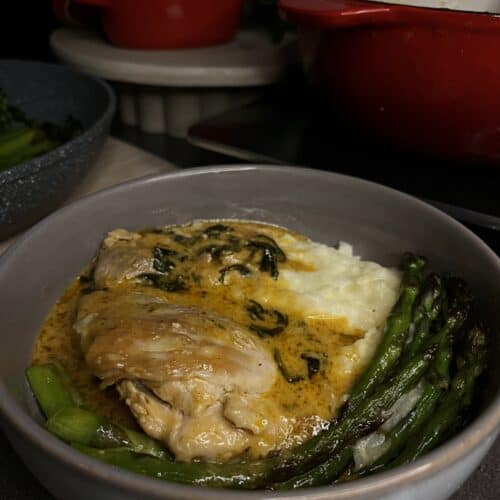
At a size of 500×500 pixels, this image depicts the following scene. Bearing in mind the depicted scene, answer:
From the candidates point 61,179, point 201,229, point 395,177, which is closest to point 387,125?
point 395,177

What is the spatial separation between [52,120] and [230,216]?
0.76 meters

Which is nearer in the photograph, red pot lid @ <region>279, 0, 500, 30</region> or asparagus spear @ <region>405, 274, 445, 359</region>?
asparagus spear @ <region>405, 274, 445, 359</region>

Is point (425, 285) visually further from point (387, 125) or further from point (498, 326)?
point (387, 125)

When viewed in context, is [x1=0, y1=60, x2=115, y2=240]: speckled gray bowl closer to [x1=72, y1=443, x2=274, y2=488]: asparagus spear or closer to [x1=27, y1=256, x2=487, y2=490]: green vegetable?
[x1=27, y1=256, x2=487, y2=490]: green vegetable

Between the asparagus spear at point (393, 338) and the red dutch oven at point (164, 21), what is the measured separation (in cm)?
118

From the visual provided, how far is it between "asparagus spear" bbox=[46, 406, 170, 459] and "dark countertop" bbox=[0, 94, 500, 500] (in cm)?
12

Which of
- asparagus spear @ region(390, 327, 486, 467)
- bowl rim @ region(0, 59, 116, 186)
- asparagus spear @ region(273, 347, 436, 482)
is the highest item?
bowl rim @ region(0, 59, 116, 186)

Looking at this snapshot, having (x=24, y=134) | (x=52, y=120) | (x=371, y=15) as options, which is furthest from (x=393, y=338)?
(x=52, y=120)

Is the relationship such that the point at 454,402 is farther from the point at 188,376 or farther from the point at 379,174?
the point at 379,174

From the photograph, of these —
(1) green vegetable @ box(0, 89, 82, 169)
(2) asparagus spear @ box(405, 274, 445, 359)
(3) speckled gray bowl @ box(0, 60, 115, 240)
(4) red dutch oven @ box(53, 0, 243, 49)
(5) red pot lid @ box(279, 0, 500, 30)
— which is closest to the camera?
(2) asparagus spear @ box(405, 274, 445, 359)

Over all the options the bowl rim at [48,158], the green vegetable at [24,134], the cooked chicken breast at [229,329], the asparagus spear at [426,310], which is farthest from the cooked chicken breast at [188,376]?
the green vegetable at [24,134]

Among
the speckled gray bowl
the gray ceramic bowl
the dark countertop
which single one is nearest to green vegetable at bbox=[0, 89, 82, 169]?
the speckled gray bowl

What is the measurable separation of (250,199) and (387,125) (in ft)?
1.14

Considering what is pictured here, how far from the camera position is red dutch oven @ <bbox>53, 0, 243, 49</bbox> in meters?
1.89
